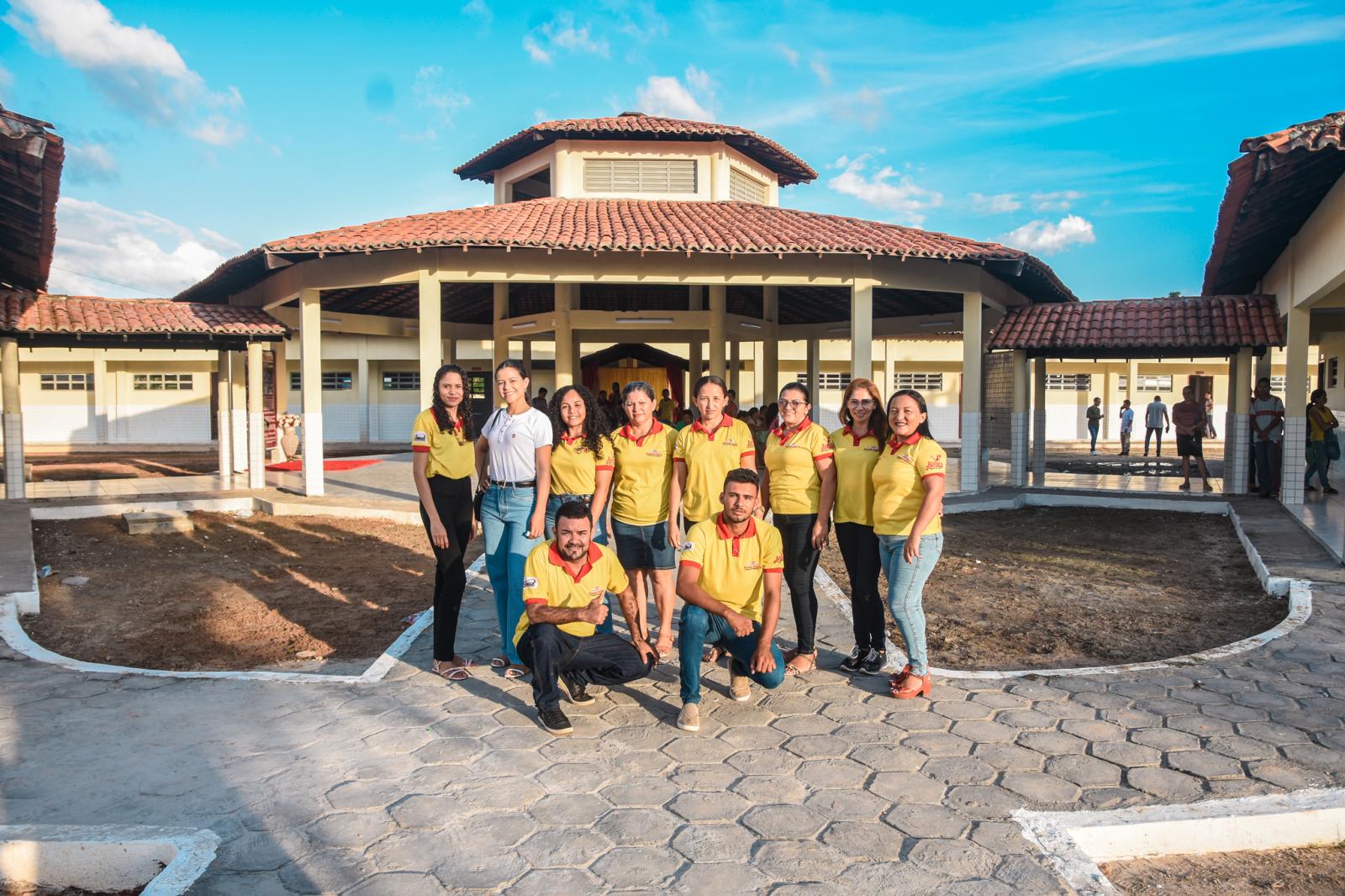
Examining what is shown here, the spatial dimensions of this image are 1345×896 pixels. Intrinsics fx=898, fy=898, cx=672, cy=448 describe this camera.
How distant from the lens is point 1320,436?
1260 centimetres

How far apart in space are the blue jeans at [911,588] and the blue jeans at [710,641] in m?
0.65

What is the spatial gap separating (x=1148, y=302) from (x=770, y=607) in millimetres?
11717

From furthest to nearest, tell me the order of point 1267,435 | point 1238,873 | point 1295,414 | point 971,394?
1. point 971,394
2. point 1267,435
3. point 1295,414
4. point 1238,873

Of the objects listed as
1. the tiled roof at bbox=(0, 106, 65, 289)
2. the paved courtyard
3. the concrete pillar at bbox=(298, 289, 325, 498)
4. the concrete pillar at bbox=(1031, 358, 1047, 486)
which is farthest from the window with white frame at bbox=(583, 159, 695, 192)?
the paved courtyard

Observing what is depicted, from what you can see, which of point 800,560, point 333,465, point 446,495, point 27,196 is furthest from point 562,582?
point 333,465

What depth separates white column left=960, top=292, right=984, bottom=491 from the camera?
43.7 feet

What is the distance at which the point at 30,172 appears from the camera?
26.3 ft

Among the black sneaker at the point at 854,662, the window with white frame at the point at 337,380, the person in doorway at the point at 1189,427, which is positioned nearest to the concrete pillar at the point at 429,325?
the black sneaker at the point at 854,662

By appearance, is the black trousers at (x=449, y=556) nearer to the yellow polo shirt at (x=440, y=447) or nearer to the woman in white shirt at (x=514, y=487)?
the yellow polo shirt at (x=440, y=447)

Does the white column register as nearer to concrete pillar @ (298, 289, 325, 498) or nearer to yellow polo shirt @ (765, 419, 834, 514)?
yellow polo shirt @ (765, 419, 834, 514)

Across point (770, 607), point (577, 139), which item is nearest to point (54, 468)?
point (577, 139)

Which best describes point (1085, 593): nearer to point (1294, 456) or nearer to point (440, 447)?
point (440, 447)

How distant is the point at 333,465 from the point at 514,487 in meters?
15.2

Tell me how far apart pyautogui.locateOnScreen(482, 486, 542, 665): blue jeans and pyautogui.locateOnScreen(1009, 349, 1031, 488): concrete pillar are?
10.8 meters
